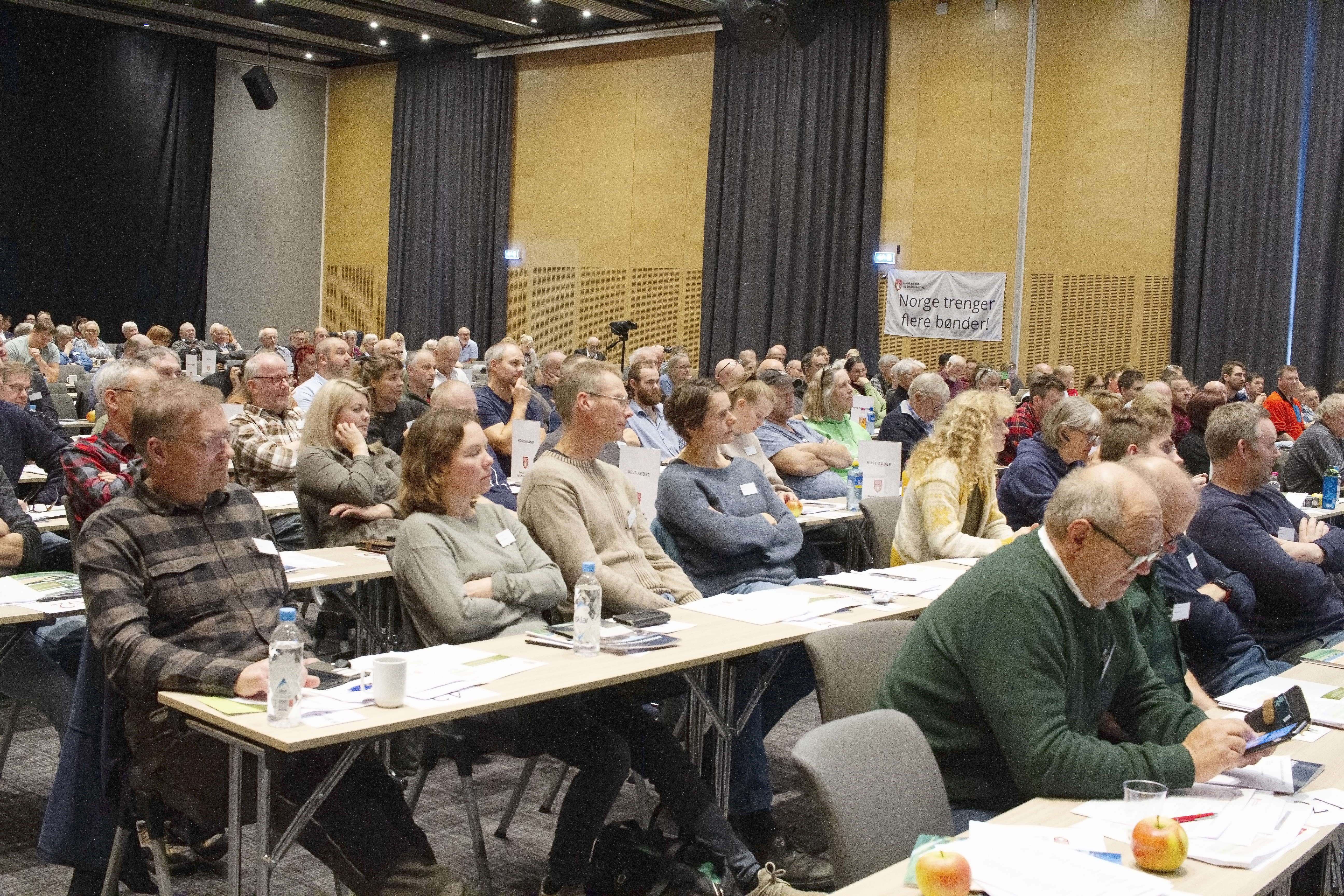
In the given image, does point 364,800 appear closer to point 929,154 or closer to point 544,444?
point 544,444

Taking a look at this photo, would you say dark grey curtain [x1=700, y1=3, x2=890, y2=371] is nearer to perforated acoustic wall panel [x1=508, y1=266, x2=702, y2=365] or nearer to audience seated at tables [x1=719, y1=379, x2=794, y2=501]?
perforated acoustic wall panel [x1=508, y1=266, x2=702, y2=365]

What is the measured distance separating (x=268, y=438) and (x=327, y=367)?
2.64 m

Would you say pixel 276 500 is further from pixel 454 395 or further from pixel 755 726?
pixel 755 726

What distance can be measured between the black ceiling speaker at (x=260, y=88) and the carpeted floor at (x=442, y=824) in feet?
49.7

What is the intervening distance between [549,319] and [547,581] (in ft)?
48.7

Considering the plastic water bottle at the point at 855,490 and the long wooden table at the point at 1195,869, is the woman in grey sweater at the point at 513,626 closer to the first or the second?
the long wooden table at the point at 1195,869

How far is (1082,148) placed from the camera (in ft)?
44.3

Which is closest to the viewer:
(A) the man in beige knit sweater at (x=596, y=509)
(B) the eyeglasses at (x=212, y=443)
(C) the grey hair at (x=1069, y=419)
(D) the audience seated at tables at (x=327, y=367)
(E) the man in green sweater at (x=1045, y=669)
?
(E) the man in green sweater at (x=1045, y=669)


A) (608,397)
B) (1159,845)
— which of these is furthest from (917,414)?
(1159,845)

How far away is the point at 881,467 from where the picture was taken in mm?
5688

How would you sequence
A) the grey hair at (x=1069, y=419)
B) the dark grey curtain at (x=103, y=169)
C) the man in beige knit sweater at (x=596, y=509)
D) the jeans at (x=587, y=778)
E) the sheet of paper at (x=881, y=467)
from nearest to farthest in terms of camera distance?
the jeans at (x=587, y=778), the man in beige knit sweater at (x=596, y=509), the grey hair at (x=1069, y=419), the sheet of paper at (x=881, y=467), the dark grey curtain at (x=103, y=169)

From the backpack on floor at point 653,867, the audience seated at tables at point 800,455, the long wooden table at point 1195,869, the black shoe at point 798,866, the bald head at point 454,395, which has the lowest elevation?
the black shoe at point 798,866

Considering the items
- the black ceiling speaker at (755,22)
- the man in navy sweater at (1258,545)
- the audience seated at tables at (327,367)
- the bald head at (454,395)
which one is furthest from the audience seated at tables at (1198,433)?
the black ceiling speaker at (755,22)

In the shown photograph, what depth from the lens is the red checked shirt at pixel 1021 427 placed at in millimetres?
8008
